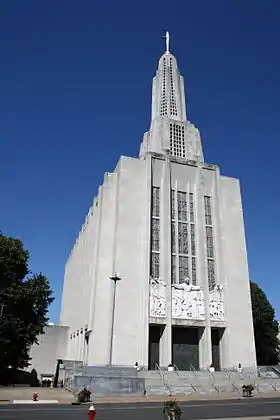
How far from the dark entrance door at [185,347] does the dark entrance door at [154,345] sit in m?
1.46

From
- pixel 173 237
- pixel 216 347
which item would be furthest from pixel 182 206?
pixel 216 347

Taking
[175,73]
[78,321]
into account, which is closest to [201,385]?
[78,321]

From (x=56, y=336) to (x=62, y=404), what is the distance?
2811 cm

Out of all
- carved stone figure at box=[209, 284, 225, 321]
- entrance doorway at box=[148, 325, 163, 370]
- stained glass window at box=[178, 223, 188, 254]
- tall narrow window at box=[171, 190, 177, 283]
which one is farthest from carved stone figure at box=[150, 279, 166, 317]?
carved stone figure at box=[209, 284, 225, 321]

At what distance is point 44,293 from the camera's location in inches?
1361

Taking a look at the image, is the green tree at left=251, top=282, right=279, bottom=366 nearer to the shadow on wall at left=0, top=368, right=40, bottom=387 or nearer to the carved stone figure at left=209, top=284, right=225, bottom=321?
the carved stone figure at left=209, top=284, right=225, bottom=321

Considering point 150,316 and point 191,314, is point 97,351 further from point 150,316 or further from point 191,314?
point 191,314

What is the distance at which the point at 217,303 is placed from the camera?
112ft

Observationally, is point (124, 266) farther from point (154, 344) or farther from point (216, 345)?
point (216, 345)

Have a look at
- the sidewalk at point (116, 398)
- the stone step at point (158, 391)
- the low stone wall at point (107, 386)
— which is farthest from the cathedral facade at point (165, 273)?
the sidewalk at point (116, 398)

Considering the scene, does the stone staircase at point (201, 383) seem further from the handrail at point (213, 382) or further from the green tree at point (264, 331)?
the green tree at point (264, 331)

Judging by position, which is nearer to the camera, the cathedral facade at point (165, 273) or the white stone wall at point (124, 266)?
the white stone wall at point (124, 266)

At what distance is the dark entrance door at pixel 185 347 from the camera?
105 feet

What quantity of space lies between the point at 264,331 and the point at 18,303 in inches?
1202
